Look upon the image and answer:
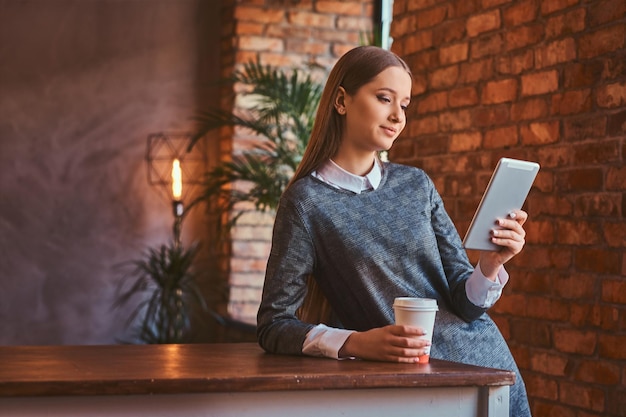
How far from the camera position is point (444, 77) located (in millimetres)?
3748

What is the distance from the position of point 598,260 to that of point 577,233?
125 mm

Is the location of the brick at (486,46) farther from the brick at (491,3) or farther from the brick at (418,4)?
the brick at (418,4)

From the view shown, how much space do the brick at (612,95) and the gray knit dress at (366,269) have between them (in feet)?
2.97

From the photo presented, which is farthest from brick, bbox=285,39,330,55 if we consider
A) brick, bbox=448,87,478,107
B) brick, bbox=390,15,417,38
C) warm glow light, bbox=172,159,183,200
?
brick, bbox=448,87,478,107

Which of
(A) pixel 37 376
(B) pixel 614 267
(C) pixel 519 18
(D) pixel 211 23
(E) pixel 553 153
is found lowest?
(A) pixel 37 376

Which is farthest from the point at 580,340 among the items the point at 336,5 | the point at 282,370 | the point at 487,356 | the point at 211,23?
the point at 211,23

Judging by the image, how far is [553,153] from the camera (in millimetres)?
A: 3146

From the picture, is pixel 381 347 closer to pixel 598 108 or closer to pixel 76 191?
pixel 598 108

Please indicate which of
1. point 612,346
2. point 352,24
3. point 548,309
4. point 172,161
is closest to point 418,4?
point 548,309

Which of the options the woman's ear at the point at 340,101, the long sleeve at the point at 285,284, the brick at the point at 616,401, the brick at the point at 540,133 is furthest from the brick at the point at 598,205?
the long sleeve at the point at 285,284

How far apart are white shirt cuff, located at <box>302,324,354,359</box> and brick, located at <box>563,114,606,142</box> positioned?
51.1 inches

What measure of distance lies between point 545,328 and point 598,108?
2.34 feet

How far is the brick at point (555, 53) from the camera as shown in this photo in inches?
121

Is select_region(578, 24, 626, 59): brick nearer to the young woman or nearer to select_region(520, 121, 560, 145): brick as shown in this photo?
select_region(520, 121, 560, 145): brick
